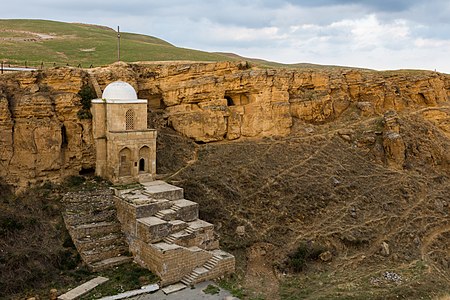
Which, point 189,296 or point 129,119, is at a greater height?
point 129,119

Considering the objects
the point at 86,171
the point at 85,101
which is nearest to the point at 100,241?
the point at 86,171

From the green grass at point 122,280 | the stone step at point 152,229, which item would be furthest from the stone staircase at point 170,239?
the green grass at point 122,280

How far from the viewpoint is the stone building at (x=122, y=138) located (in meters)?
24.6

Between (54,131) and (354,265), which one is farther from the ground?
(54,131)

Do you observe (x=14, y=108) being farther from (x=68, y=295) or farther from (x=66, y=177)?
(x=68, y=295)

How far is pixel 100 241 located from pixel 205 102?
46.1ft

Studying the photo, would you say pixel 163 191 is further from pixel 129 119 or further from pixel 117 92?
pixel 117 92

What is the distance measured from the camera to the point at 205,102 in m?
31.6

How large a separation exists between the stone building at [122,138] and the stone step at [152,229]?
17.2 ft

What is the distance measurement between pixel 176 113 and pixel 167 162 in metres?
4.85

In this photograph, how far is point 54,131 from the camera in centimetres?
2427

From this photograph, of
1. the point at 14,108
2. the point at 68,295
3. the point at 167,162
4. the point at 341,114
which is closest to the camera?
the point at 68,295

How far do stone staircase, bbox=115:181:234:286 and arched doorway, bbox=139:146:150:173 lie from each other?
3.43 m

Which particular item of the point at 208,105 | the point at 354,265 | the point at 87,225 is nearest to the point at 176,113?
the point at 208,105
